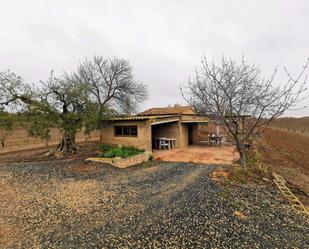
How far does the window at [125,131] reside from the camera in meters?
14.3

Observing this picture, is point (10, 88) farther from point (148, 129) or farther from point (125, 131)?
point (148, 129)

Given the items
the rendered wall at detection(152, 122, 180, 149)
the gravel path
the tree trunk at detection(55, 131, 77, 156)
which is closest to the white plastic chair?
the rendered wall at detection(152, 122, 180, 149)

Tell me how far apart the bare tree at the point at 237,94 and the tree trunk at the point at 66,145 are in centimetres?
869

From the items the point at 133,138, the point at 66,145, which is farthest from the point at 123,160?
the point at 66,145

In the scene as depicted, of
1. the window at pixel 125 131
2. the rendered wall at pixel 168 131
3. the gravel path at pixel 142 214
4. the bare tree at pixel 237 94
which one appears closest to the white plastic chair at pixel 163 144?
the rendered wall at pixel 168 131

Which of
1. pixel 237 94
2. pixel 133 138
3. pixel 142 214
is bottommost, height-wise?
pixel 142 214

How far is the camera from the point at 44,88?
38.7 feet

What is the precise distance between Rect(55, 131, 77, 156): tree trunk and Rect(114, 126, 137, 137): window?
3322 mm

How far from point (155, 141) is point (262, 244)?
1317 centimetres

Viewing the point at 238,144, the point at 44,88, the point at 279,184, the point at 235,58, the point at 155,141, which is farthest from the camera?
the point at 155,141

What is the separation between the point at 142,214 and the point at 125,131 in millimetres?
9979

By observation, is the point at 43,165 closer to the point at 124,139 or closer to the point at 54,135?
the point at 124,139

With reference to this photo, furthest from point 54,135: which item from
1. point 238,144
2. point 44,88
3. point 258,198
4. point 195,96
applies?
point 258,198

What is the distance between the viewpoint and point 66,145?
44.4ft
